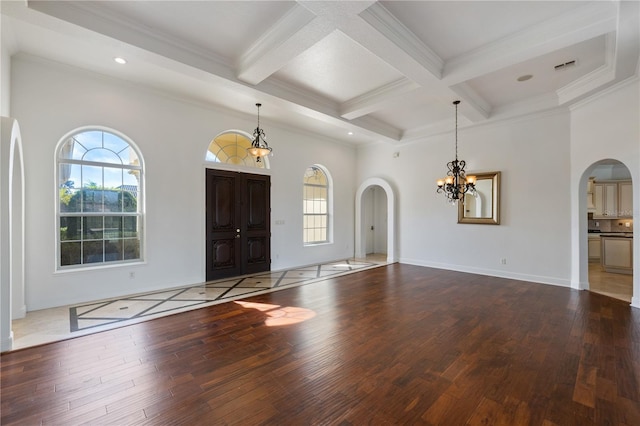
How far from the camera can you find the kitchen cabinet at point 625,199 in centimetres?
722

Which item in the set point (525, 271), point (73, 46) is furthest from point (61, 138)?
point (525, 271)

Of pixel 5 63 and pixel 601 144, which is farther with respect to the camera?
pixel 601 144

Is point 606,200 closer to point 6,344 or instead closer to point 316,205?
point 316,205

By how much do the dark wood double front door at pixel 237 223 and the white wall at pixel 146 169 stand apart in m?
0.22

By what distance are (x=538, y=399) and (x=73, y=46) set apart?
6.28 metres

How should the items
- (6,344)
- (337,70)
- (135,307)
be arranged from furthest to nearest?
1. (337,70)
2. (135,307)
3. (6,344)

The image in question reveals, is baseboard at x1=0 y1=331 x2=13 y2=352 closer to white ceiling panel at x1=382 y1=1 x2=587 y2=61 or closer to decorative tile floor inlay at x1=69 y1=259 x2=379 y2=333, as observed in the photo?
decorative tile floor inlay at x1=69 y1=259 x2=379 y2=333

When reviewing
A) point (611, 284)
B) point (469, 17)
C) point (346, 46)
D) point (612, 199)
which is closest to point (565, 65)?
point (469, 17)

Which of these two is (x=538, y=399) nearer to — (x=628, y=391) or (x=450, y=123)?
(x=628, y=391)

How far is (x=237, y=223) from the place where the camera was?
613cm

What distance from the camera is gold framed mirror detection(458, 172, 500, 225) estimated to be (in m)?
6.12

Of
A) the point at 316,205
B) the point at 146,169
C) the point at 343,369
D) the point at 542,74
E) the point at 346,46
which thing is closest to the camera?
the point at 343,369

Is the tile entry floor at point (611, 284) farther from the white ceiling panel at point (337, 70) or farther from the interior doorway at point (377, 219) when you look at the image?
the interior doorway at point (377, 219)

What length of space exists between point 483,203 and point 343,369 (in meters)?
5.45
